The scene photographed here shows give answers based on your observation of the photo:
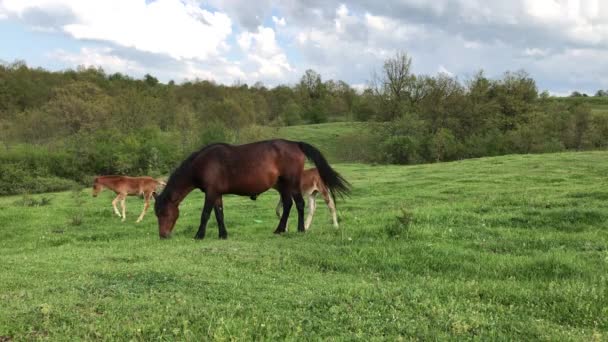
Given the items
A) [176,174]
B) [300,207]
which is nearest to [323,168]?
[300,207]

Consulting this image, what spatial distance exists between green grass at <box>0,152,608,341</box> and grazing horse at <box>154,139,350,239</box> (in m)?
0.97

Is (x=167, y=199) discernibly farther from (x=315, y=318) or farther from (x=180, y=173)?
(x=315, y=318)

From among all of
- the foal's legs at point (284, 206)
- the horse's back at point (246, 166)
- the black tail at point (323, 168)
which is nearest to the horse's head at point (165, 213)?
the horse's back at point (246, 166)

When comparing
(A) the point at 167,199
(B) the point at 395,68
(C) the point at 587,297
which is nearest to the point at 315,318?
(C) the point at 587,297

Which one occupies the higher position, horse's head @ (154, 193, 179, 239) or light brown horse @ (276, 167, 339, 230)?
light brown horse @ (276, 167, 339, 230)

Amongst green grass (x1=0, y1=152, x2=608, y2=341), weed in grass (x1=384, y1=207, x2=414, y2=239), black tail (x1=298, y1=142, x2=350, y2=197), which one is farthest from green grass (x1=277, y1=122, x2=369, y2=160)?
weed in grass (x1=384, y1=207, x2=414, y2=239)

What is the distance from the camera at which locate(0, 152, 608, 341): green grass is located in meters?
4.65

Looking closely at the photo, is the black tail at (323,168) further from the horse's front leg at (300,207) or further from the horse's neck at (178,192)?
the horse's neck at (178,192)

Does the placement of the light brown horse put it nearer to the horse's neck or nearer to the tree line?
the horse's neck

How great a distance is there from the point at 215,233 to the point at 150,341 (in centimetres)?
824

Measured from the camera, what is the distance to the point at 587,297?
5.45 meters

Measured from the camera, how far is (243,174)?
36.2 ft

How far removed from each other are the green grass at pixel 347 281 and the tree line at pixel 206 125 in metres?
30.7

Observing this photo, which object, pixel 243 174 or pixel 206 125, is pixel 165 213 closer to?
pixel 243 174
